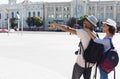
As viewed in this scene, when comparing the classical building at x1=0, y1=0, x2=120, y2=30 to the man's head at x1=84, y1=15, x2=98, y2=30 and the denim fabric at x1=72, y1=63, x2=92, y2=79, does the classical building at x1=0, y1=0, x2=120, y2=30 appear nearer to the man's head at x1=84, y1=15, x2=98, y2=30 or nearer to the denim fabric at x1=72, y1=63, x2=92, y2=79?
the denim fabric at x1=72, y1=63, x2=92, y2=79

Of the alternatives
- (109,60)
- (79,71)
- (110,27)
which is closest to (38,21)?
(79,71)

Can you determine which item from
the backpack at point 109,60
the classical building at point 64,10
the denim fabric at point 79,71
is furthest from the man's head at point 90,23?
the classical building at point 64,10

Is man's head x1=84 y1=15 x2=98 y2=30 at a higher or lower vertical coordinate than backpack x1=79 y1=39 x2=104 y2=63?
higher

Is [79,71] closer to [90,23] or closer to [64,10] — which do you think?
[90,23]

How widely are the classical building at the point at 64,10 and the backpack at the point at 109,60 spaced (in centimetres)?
8827

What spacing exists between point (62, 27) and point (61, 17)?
3727 inches

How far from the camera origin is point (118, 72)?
34.1 feet

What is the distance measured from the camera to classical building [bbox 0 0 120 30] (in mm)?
95625

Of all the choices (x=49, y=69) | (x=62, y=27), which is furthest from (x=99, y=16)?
(x=62, y=27)

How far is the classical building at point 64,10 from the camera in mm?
95625

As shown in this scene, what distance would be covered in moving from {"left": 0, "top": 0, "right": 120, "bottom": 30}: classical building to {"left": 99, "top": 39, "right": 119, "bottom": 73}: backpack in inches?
3475

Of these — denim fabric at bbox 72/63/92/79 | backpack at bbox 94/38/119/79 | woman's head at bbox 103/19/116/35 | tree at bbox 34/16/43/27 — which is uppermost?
woman's head at bbox 103/19/116/35

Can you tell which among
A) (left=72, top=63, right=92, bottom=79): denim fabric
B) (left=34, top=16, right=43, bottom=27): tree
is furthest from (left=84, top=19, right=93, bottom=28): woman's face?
(left=34, top=16, right=43, bottom=27): tree

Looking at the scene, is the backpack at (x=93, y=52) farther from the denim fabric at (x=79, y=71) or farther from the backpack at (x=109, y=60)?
the denim fabric at (x=79, y=71)
